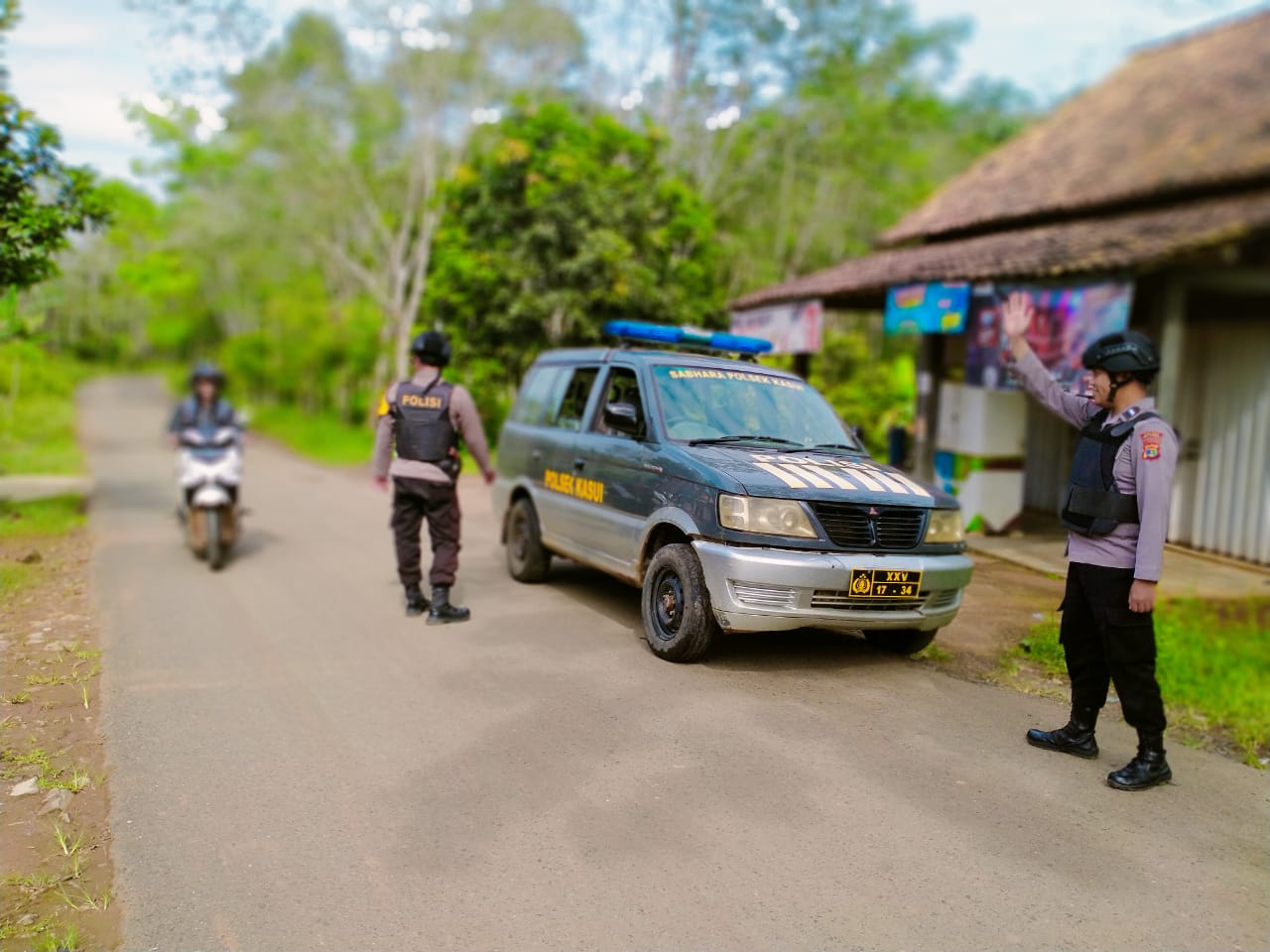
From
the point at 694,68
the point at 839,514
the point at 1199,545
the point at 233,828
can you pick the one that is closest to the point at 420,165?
the point at 694,68

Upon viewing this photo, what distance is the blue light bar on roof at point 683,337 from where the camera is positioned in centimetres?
764

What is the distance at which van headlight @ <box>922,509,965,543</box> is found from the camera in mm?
5801

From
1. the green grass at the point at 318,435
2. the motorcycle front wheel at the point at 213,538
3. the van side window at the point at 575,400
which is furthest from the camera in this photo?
the green grass at the point at 318,435

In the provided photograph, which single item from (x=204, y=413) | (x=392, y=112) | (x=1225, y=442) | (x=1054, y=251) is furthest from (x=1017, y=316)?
(x=392, y=112)

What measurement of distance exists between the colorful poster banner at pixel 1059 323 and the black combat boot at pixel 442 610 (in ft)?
16.7

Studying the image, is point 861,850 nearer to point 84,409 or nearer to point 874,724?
point 874,724

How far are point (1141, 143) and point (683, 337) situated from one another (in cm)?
1140

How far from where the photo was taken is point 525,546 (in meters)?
8.09

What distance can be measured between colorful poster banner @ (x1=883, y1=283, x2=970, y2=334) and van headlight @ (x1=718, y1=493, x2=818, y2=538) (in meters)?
6.22

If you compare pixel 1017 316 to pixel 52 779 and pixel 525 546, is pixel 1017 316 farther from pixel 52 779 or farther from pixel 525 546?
pixel 52 779

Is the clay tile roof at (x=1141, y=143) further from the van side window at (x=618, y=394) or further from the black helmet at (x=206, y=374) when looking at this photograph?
the black helmet at (x=206, y=374)

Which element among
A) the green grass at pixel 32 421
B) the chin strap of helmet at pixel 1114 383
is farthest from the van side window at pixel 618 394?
the green grass at pixel 32 421

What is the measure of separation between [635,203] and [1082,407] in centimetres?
1261

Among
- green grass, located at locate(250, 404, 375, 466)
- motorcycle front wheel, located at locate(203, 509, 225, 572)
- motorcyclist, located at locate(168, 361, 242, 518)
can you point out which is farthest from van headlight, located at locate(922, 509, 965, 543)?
green grass, located at locate(250, 404, 375, 466)
